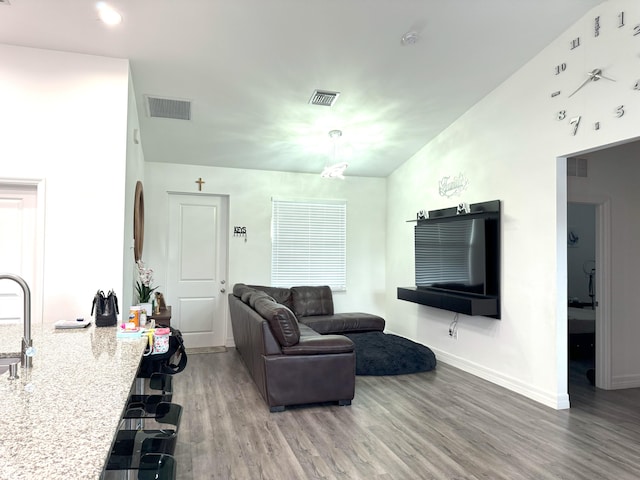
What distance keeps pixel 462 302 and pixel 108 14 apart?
405 cm

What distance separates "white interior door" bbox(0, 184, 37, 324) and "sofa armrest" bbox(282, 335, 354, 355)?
2232mm

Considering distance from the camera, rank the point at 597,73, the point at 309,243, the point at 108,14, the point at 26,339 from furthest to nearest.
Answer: the point at 309,243 → the point at 597,73 → the point at 108,14 → the point at 26,339

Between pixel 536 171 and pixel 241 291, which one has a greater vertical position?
pixel 536 171

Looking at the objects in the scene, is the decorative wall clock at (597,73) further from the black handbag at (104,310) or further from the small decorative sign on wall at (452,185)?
the black handbag at (104,310)

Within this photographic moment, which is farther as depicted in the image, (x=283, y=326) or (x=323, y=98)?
(x=323, y=98)

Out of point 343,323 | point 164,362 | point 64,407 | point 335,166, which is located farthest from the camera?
point 343,323

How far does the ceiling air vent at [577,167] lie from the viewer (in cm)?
449

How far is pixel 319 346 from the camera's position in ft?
12.5

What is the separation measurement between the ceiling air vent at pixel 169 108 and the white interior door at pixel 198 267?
163 cm

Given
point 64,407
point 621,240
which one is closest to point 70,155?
point 64,407

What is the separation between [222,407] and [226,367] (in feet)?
4.48

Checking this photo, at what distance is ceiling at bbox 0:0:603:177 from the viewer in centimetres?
325

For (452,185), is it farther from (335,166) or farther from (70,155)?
(70,155)

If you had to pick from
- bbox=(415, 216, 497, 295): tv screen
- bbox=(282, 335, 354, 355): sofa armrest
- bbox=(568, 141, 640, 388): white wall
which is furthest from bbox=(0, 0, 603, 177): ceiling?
bbox=(282, 335, 354, 355): sofa armrest
